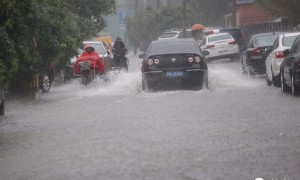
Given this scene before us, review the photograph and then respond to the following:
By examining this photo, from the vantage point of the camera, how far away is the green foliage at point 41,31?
45.0 ft

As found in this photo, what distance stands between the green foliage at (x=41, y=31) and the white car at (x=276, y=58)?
19.6 feet

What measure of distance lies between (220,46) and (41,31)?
23.0 meters

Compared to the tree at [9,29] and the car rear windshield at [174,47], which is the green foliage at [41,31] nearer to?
Answer: the tree at [9,29]

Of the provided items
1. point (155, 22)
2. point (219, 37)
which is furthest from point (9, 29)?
point (155, 22)

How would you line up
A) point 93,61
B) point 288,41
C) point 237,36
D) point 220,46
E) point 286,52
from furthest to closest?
point 237,36
point 220,46
point 93,61
point 288,41
point 286,52

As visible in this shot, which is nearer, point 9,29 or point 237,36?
point 9,29

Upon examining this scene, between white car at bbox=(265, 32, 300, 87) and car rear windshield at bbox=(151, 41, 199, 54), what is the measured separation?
2123 millimetres

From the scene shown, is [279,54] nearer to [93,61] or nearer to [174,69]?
[174,69]

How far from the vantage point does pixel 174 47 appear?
74.6ft

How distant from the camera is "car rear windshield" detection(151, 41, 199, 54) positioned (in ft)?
73.3

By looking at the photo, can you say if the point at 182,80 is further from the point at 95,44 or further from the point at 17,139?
the point at 95,44

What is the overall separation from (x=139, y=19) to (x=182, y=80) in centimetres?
5896

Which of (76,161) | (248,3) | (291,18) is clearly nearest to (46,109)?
(76,161)

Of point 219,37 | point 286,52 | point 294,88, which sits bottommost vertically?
point 294,88
